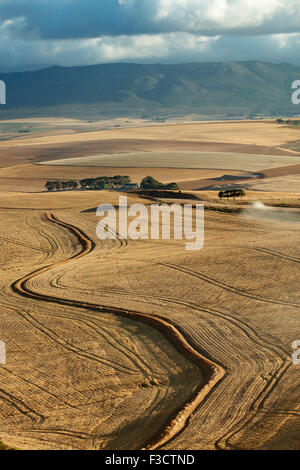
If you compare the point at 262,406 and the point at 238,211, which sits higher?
the point at 238,211

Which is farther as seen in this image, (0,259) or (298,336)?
(0,259)

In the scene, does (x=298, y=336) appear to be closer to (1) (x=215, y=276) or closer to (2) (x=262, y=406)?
(2) (x=262, y=406)

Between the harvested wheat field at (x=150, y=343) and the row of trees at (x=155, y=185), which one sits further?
the row of trees at (x=155, y=185)

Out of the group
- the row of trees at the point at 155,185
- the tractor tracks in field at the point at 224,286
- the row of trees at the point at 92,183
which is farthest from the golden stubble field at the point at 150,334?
Result: the row of trees at the point at 92,183

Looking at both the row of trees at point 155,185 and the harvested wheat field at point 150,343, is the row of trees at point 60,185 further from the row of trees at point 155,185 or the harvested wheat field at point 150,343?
the harvested wheat field at point 150,343

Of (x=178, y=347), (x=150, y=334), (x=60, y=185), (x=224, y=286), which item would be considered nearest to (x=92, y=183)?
(x=60, y=185)

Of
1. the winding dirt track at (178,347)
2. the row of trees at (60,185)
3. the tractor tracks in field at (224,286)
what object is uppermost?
the row of trees at (60,185)
